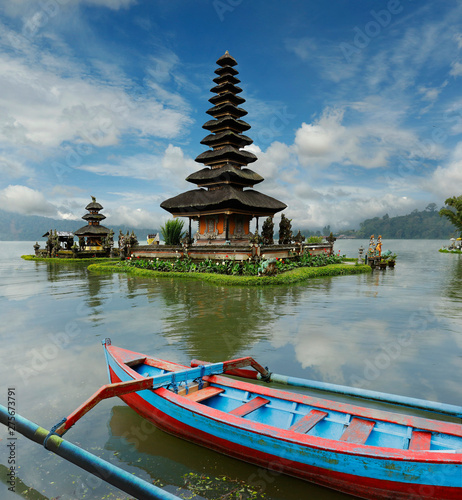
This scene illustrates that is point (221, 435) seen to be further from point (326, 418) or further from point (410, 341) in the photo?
point (410, 341)

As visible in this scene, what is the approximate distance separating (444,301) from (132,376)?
1447cm

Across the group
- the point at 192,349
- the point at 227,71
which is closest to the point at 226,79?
the point at 227,71

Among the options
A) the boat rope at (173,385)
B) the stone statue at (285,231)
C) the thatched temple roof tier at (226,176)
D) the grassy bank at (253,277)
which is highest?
the thatched temple roof tier at (226,176)

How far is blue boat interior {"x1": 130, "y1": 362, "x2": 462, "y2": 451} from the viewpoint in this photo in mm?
3764

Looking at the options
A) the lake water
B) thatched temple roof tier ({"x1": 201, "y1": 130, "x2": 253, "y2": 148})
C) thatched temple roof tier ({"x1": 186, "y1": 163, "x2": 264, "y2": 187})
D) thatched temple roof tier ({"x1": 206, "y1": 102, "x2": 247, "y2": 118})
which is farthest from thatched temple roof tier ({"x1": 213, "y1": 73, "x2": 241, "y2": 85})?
the lake water

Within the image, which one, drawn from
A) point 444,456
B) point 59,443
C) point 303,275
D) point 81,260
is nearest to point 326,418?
point 444,456

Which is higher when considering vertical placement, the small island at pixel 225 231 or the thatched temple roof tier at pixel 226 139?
the thatched temple roof tier at pixel 226 139

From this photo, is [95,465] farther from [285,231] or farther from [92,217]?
[92,217]

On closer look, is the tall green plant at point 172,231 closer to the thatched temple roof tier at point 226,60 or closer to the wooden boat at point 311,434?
the thatched temple roof tier at point 226,60

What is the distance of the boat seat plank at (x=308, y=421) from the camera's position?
13.2 ft

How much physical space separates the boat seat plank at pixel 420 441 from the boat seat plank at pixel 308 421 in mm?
1038

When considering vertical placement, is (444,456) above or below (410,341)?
above

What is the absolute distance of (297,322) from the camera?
10.6 metres

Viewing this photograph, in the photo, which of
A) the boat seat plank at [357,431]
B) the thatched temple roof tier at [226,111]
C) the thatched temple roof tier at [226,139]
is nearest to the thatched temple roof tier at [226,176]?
the thatched temple roof tier at [226,139]
